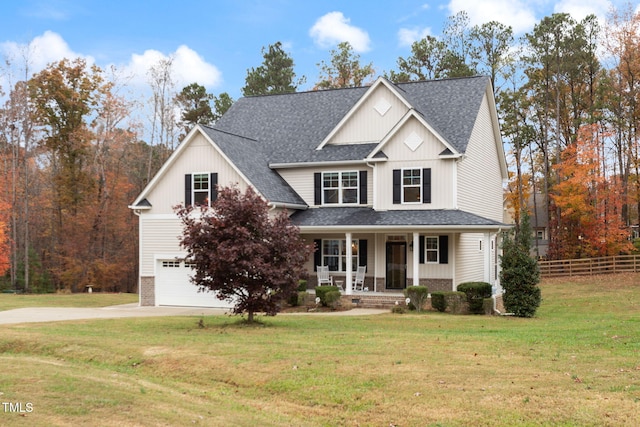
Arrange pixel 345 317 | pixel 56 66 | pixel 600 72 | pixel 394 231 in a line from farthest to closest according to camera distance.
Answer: pixel 600 72, pixel 56 66, pixel 394 231, pixel 345 317

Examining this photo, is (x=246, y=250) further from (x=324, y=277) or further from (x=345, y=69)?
(x=345, y=69)

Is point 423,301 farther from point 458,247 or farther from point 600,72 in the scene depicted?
point 600,72

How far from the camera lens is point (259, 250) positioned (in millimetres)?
16469

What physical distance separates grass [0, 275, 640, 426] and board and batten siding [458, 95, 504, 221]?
33.2 ft

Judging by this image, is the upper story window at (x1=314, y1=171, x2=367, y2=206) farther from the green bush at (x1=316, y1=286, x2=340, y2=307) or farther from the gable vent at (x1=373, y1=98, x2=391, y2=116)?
the green bush at (x1=316, y1=286, x2=340, y2=307)

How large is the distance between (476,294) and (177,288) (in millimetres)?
12231

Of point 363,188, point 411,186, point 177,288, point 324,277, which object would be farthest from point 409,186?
point 177,288

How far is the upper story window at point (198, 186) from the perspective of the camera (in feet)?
86.3

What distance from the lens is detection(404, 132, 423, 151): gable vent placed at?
83.5 ft

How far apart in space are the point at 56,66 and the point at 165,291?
21941 mm

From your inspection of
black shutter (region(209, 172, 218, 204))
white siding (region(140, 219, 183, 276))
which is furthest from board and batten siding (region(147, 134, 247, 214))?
white siding (region(140, 219, 183, 276))

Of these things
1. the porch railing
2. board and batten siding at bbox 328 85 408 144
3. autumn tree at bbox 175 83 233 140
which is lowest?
the porch railing

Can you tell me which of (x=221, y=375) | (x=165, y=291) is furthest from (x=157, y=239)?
(x=221, y=375)

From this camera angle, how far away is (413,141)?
83.8 feet
